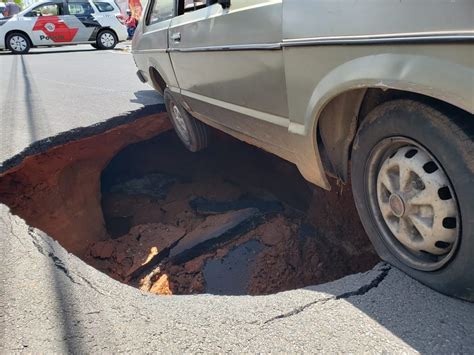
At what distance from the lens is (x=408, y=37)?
141cm

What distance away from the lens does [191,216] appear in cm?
548

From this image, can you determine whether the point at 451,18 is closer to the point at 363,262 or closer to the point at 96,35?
the point at 363,262

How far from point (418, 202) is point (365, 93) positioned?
0.56m

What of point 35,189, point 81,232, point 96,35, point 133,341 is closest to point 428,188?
point 133,341

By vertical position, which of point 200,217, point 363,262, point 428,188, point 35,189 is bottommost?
point 200,217

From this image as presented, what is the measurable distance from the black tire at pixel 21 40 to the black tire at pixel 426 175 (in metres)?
15.9

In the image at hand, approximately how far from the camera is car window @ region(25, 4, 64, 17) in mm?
14242

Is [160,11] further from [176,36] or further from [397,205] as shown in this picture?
[397,205]

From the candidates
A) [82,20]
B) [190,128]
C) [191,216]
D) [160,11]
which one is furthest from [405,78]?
[82,20]

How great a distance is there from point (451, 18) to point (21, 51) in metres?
16.5

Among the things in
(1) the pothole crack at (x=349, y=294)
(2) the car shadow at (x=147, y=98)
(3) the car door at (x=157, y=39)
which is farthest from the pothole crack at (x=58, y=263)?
(2) the car shadow at (x=147, y=98)

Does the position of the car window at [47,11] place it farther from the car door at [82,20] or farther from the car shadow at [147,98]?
the car shadow at [147,98]

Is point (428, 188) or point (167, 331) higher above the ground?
point (428, 188)

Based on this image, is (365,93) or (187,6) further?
(187,6)
